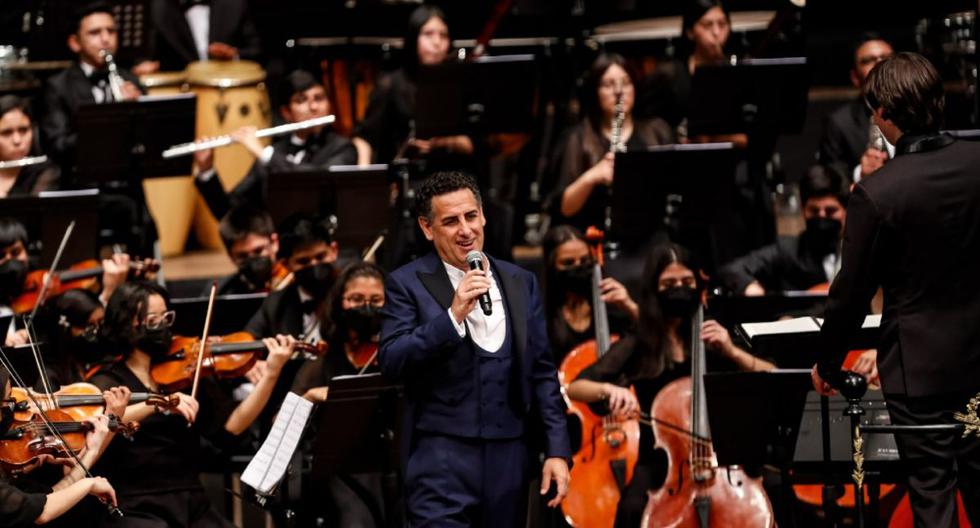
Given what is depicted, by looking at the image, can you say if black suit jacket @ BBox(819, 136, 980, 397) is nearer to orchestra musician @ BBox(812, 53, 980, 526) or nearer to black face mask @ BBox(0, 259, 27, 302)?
orchestra musician @ BBox(812, 53, 980, 526)

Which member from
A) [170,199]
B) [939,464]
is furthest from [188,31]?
[939,464]

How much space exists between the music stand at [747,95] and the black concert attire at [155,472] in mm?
2727

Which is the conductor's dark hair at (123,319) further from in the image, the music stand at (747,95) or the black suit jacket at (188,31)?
the black suit jacket at (188,31)

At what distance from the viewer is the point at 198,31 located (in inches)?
340

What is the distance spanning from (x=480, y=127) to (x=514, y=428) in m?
2.83

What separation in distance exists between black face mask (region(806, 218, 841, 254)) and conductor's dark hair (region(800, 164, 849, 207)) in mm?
94

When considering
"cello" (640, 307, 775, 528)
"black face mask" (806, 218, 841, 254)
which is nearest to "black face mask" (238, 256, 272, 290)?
"cello" (640, 307, 775, 528)

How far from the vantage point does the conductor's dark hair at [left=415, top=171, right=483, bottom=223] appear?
4.19 m

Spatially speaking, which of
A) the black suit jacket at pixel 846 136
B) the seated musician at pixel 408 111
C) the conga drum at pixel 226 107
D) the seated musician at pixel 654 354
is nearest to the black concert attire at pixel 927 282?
the seated musician at pixel 654 354

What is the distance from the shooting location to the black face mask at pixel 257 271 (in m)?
6.22

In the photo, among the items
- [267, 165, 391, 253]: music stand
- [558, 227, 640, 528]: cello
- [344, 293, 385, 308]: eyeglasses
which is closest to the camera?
[558, 227, 640, 528]: cello

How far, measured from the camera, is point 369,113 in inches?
293

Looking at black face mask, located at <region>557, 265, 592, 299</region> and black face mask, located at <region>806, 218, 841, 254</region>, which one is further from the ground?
black face mask, located at <region>806, 218, 841, 254</region>

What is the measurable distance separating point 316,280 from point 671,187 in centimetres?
153
